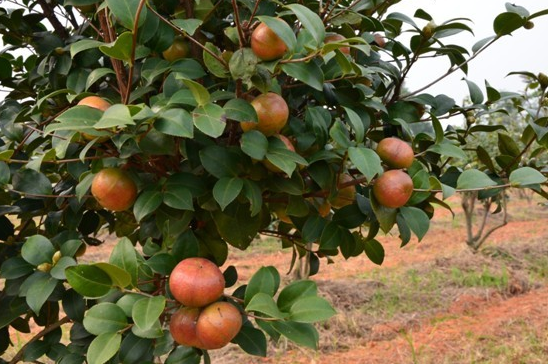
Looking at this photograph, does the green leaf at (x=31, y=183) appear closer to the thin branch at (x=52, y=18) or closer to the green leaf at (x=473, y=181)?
the thin branch at (x=52, y=18)

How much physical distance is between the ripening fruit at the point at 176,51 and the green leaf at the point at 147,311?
0.43m

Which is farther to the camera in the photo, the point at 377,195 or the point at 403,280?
the point at 403,280

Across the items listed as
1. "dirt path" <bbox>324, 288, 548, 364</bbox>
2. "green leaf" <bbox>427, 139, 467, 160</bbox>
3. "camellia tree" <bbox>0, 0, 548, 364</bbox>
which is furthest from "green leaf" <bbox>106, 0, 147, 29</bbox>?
"dirt path" <bbox>324, 288, 548, 364</bbox>

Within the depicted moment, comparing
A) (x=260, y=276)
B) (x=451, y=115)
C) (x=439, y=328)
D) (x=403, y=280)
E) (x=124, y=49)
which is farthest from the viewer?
(x=403, y=280)

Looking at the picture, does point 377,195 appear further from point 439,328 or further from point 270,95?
point 439,328

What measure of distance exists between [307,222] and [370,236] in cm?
15

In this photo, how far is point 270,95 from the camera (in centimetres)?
78

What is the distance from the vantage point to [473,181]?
89cm

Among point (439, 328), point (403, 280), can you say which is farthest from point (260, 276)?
point (403, 280)

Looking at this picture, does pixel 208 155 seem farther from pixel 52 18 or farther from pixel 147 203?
pixel 52 18

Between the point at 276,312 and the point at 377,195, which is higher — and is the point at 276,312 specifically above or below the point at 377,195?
below

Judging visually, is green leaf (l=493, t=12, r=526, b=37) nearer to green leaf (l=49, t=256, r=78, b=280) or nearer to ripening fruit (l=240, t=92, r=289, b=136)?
ripening fruit (l=240, t=92, r=289, b=136)

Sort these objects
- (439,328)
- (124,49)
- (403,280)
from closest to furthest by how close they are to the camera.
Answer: (124,49) < (439,328) < (403,280)

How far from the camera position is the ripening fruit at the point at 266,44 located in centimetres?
69
